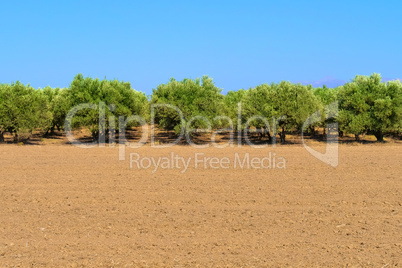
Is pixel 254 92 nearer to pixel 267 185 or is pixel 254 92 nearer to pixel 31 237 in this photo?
pixel 267 185

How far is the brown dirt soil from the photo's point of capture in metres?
11.5

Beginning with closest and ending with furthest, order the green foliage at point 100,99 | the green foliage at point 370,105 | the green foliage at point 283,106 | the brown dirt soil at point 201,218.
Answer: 1. the brown dirt soil at point 201,218
2. the green foliage at point 370,105
3. the green foliage at point 283,106
4. the green foliage at point 100,99

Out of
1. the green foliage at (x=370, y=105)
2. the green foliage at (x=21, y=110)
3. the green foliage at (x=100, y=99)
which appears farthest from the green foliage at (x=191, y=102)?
the green foliage at (x=370, y=105)

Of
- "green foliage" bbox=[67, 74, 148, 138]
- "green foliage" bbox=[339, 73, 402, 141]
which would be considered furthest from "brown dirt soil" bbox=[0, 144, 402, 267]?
"green foliage" bbox=[67, 74, 148, 138]

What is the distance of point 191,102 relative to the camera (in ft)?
185

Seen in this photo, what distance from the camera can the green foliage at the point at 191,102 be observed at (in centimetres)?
5516

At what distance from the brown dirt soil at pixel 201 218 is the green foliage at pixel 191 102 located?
29.1m

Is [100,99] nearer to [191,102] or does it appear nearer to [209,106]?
[191,102]

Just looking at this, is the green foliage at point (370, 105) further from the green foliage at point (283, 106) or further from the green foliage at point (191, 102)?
the green foliage at point (191, 102)

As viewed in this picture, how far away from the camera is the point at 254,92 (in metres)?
57.0

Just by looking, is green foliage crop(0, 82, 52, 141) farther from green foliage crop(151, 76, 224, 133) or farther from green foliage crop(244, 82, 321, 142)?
green foliage crop(244, 82, 321, 142)

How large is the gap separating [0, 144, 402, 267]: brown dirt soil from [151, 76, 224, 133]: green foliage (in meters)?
29.1

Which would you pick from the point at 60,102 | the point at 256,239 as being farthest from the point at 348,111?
the point at 256,239

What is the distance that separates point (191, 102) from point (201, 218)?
41935 millimetres
